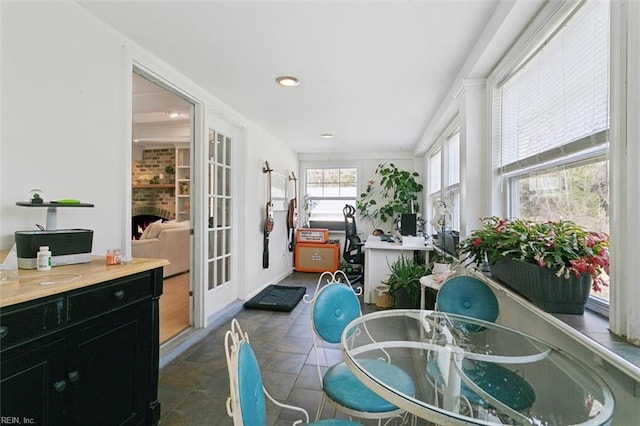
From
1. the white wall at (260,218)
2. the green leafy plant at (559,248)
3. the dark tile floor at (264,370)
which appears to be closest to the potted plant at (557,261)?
the green leafy plant at (559,248)

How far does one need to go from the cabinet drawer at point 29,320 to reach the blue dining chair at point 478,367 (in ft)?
5.13

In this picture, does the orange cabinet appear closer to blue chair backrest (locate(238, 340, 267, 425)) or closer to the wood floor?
the wood floor

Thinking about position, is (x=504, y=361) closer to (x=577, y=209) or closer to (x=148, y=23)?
(x=577, y=209)

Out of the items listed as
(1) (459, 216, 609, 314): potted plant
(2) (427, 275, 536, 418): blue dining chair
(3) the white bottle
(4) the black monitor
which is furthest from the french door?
(1) (459, 216, 609, 314): potted plant

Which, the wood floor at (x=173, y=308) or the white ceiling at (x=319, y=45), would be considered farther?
the wood floor at (x=173, y=308)

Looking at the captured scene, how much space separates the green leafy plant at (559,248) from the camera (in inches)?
46.6

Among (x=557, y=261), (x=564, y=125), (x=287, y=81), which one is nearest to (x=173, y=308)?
(x=287, y=81)

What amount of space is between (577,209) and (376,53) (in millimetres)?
1572

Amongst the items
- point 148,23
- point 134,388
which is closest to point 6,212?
point 134,388

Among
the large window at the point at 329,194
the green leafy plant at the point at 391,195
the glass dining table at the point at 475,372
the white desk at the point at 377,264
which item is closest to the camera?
A: the glass dining table at the point at 475,372

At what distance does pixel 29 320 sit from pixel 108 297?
0.30 m

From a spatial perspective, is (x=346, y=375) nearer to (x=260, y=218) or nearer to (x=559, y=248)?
(x=559, y=248)

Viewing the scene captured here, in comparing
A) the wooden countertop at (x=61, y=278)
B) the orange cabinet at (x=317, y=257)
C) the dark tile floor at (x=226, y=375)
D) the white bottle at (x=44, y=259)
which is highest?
the white bottle at (x=44, y=259)

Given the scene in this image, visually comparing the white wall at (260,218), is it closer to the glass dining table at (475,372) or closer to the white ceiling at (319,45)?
the white ceiling at (319,45)
